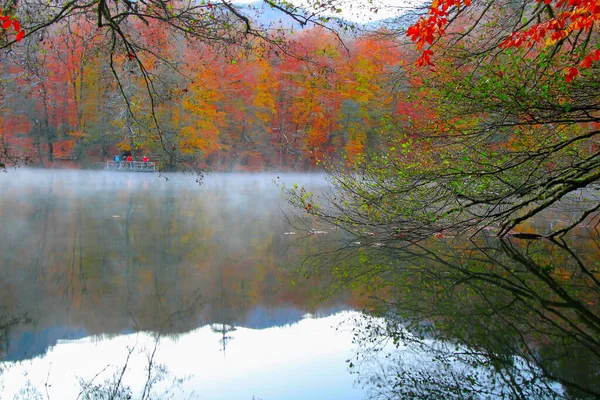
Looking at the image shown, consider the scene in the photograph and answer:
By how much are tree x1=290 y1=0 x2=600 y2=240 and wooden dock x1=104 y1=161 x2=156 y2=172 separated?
2476 cm

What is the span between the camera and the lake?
14.3ft

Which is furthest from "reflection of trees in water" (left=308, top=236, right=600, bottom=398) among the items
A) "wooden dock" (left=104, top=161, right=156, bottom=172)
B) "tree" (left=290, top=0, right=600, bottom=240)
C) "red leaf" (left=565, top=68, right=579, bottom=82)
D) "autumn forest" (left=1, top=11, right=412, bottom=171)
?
"wooden dock" (left=104, top=161, right=156, bottom=172)

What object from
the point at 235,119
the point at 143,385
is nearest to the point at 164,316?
the point at 143,385

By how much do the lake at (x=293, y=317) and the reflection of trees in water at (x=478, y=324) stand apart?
2cm

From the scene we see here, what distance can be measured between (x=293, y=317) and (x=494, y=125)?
3461 mm

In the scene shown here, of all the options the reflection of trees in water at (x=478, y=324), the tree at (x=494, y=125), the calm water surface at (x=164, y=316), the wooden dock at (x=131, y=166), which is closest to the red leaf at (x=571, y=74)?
the tree at (x=494, y=125)

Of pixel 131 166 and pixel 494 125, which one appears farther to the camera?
pixel 131 166

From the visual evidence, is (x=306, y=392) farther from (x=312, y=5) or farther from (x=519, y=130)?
(x=519, y=130)

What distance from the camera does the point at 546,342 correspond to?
199 inches

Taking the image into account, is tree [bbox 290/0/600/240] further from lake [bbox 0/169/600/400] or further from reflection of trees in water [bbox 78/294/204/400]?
reflection of trees in water [bbox 78/294/204/400]

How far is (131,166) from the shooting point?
3403 cm

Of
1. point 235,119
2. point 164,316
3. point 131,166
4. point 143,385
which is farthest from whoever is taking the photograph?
point 235,119

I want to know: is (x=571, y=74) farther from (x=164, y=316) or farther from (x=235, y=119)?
(x=235, y=119)

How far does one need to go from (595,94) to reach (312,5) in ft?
10.7
